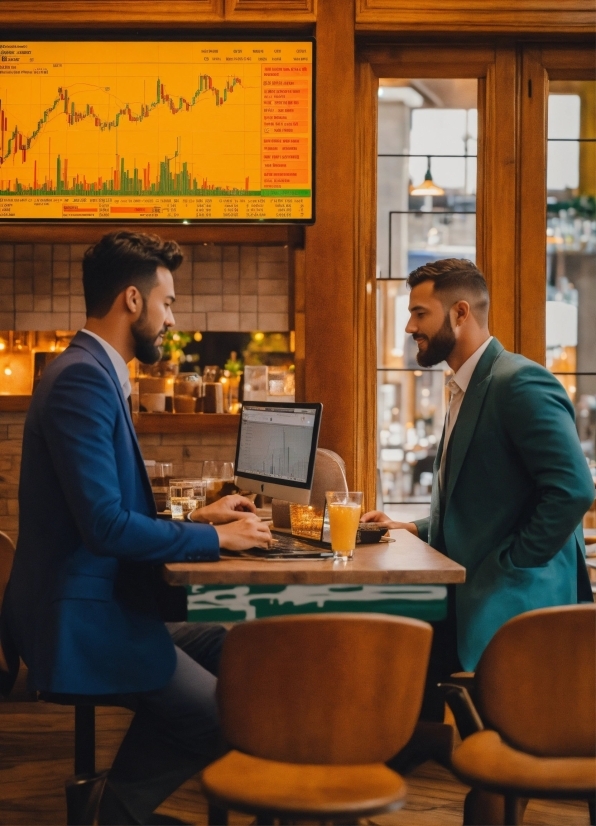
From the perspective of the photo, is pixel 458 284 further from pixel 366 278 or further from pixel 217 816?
pixel 217 816

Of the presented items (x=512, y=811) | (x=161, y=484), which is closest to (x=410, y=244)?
(x=161, y=484)

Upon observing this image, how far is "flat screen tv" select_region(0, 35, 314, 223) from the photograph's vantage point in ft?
12.1

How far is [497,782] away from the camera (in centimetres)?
178

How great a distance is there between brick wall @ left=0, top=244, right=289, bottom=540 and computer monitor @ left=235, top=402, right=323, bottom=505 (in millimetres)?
1504

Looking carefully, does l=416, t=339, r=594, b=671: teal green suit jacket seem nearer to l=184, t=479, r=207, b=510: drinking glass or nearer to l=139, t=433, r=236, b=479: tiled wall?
l=184, t=479, r=207, b=510: drinking glass

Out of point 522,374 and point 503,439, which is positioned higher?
point 522,374

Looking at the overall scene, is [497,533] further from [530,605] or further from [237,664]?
[237,664]

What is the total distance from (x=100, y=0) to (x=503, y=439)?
8.46 ft

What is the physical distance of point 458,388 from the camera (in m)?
2.75

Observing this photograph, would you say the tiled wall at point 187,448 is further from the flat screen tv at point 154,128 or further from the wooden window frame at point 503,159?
the flat screen tv at point 154,128

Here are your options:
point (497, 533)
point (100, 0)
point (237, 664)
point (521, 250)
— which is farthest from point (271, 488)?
point (100, 0)

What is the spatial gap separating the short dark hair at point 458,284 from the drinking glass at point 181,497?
1.01 m

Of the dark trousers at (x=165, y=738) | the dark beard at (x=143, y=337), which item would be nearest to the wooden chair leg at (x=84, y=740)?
the dark trousers at (x=165, y=738)

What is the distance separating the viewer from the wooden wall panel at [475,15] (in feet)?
12.3
